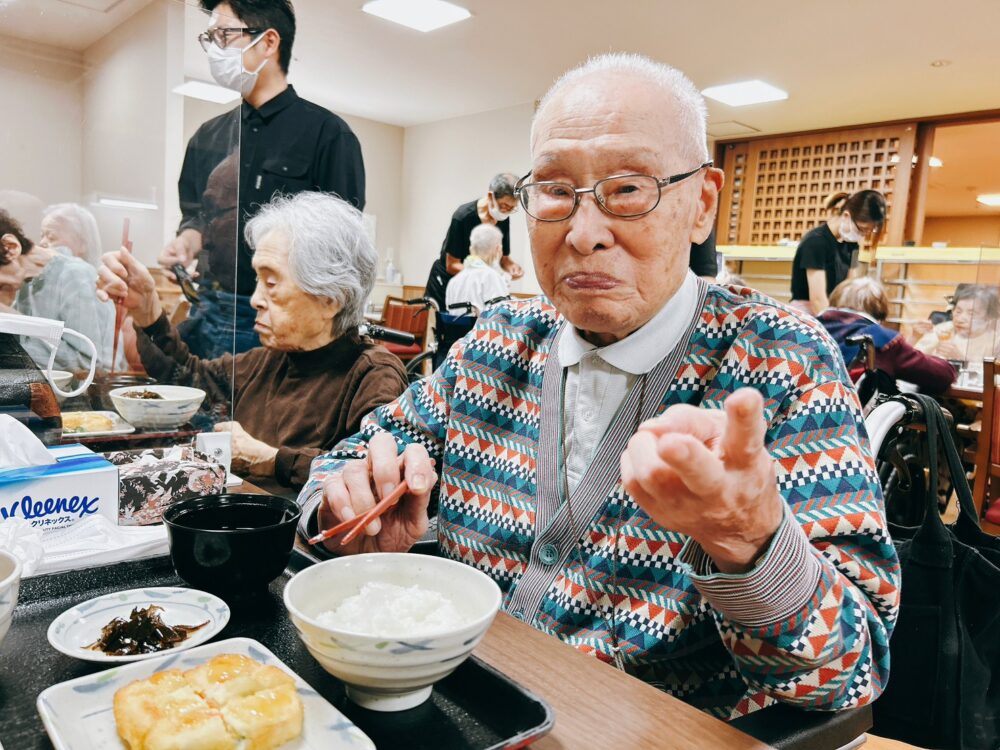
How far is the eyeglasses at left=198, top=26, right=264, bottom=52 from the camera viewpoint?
1.49m

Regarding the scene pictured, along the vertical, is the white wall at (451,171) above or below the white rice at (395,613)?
above

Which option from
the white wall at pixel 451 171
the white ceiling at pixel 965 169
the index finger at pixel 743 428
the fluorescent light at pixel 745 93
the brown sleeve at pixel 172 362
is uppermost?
the white ceiling at pixel 965 169

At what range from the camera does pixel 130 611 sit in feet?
2.50

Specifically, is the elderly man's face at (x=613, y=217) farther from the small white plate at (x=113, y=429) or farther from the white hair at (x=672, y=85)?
the small white plate at (x=113, y=429)

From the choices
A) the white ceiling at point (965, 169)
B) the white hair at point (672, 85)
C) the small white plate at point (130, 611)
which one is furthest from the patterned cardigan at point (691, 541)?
the white ceiling at point (965, 169)

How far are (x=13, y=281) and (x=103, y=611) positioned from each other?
86cm

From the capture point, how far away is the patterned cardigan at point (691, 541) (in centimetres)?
75

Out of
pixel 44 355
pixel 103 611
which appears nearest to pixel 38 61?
pixel 44 355

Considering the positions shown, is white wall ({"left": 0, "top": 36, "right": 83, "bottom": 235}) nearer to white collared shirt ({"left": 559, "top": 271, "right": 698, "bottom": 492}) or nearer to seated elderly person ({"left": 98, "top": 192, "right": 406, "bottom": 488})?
seated elderly person ({"left": 98, "top": 192, "right": 406, "bottom": 488})

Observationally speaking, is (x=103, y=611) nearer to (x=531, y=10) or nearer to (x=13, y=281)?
(x=13, y=281)

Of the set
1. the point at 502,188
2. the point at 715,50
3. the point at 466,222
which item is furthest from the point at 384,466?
the point at 715,50

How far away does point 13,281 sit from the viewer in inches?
52.1

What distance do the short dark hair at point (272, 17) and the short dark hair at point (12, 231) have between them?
92cm

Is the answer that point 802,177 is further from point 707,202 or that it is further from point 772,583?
point 772,583
